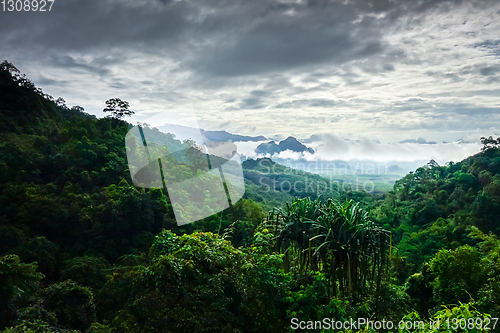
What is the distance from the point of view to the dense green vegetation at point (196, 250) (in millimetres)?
4766

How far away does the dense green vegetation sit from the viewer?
4766mm

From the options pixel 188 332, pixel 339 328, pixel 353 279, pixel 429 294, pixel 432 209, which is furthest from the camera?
pixel 432 209

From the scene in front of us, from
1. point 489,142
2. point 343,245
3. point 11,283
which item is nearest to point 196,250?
point 343,245

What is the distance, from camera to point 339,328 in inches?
182

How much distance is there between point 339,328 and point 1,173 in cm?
2026

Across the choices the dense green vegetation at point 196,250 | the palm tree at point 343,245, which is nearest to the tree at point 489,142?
the dense green vegetation at point 196,250

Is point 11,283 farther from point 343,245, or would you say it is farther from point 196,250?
point 343,245

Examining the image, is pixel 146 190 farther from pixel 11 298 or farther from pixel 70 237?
pixel 11 298

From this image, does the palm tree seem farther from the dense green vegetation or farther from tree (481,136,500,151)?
tree (481,136,500,151)

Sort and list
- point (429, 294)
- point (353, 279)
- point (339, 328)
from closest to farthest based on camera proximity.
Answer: point (339, 328) < point (353, 279) < point (429, 294)

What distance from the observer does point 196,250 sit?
16.9 feet

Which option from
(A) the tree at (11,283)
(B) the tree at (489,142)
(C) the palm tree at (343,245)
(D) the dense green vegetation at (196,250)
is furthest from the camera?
(B) the tree at (489,142)

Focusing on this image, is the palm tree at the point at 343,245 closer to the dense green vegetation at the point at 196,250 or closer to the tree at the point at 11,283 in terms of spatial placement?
the dense green vegetation at the point at 196,250

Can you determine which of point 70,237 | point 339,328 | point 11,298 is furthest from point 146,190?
point 339,328
